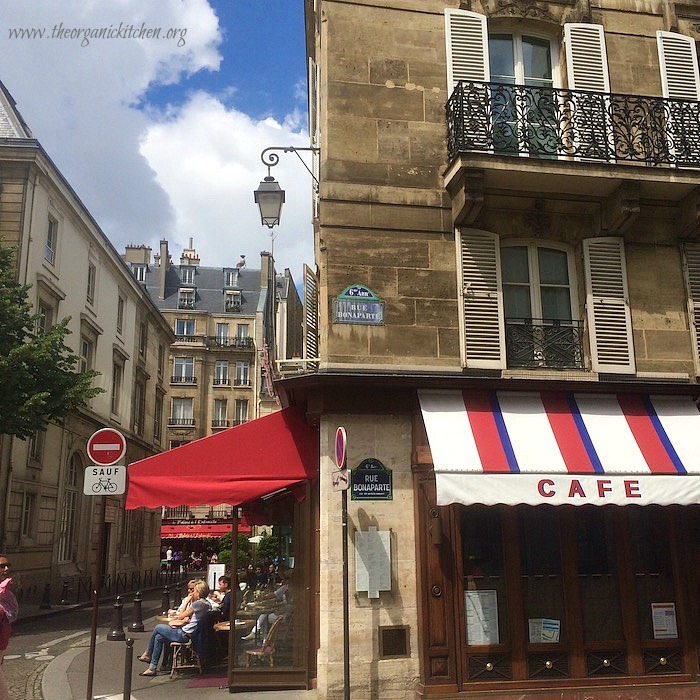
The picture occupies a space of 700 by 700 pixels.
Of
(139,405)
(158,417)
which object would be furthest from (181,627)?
(158,417)

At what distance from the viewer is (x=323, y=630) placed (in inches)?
352

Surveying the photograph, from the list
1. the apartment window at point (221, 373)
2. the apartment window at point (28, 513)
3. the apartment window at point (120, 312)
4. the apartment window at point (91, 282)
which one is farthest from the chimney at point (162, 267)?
the apartment window at point (28, 513)

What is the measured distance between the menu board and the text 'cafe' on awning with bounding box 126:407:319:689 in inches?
78.0

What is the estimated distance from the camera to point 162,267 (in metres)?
67.8

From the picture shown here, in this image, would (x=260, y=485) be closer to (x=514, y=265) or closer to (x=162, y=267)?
(x=514, y=265)

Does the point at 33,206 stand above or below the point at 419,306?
above

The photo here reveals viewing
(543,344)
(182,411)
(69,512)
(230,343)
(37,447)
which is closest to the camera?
(543,344)

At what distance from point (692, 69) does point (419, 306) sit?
5.81m

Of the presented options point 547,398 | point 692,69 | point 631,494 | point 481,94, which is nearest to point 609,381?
point 547,398

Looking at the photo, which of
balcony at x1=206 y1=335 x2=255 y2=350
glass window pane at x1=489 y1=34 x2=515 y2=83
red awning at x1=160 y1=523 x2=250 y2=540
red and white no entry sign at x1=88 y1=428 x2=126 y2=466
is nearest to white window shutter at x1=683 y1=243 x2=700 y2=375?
glass window pane at x1=489 y1=34 x2=515 y2=83

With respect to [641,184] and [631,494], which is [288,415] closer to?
[631,494]

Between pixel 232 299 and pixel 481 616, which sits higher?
pixel 232 299

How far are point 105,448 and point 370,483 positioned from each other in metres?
3.21

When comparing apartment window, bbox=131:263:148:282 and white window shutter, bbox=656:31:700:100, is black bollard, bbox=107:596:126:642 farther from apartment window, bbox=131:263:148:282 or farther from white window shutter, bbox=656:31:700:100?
apartment window, bbox=131:263:148:282
